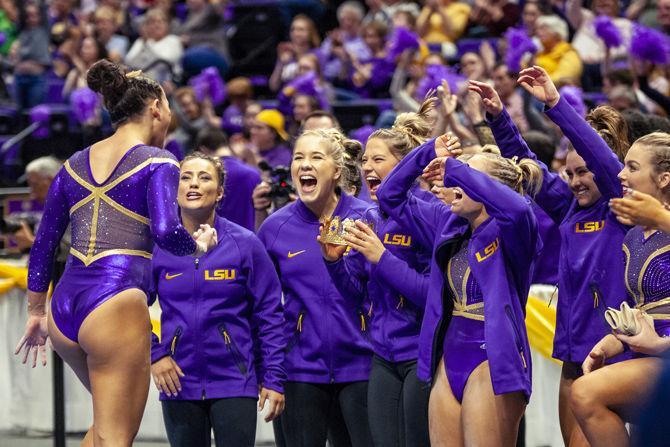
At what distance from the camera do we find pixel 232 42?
13531 millimetres

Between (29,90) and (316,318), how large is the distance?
8.77 metres

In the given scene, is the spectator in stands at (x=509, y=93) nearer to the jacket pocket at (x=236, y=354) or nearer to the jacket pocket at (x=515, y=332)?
the jacket pocket at (x=236, y=354)

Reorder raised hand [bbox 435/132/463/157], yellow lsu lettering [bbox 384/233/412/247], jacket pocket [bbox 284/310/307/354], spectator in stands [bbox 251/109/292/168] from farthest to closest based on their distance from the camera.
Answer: spectator in stands [bbox 251/109/292/168] → jacket pocket [bbox 284/310/307/354] → yellow lsu lettering [bbox 384/233/412/247] → raised hand [bbox 435/132/463/157]

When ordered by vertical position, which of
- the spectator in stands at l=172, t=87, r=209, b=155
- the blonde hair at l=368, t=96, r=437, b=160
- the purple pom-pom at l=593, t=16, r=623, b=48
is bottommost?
the spectator in stands at l=172, t=87, r=209, b=155

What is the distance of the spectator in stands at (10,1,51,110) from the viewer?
13.1 meters

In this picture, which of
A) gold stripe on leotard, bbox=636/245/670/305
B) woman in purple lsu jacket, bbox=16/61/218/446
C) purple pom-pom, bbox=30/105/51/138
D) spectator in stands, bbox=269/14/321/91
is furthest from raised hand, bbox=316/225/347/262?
purple pom-pom, bbox=30/105/51/138

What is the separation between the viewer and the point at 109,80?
462 centimetres

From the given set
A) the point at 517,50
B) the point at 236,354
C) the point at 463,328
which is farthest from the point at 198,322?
the point at 517,50

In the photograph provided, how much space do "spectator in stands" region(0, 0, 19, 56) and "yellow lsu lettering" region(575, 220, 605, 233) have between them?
10732 millimetres

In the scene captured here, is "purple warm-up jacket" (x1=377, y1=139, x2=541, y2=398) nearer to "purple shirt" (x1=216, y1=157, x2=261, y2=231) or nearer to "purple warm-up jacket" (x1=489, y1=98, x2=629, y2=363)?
"purple warm-up jacket" (x1=489, y1=98, x2=629, y2=363)

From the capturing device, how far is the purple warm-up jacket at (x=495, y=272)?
4258 mm

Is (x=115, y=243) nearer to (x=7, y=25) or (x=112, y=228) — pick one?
(x=112, y=228)

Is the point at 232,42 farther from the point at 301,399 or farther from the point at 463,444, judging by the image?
the point at 463,444

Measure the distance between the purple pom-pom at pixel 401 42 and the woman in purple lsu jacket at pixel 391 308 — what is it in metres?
5.48
